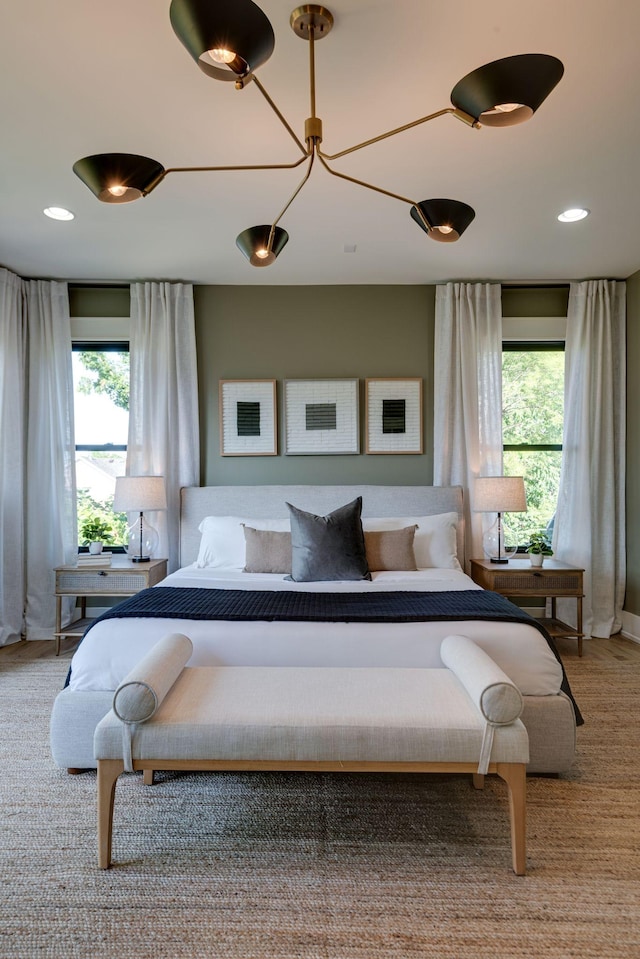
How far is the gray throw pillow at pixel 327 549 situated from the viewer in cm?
343

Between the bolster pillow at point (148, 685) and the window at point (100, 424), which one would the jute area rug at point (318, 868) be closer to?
the bolster pillow at point (148, 685)

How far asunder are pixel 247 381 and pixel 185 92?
2481 mm

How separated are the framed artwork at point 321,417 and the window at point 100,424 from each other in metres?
1.36

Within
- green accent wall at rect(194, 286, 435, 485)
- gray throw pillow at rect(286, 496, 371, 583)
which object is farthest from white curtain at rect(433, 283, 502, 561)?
gray throw pillow at rect(286, 496, 371, 583)

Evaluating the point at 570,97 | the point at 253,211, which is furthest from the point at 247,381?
the point at 570,97

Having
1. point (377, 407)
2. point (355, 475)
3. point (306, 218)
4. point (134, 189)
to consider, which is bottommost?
point (355, 475)

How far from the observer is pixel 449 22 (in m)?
1.94

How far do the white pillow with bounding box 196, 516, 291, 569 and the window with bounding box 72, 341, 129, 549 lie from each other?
42.8 inches

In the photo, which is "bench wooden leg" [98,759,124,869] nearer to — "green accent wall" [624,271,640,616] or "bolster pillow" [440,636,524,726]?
"bolster pillow" [440,636,524,726]

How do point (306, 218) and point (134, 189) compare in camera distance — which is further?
point (306, 218)

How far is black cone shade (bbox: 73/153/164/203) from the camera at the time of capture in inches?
74.1

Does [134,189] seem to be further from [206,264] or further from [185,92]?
[206,264]

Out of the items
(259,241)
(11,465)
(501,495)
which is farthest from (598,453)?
(11,465)

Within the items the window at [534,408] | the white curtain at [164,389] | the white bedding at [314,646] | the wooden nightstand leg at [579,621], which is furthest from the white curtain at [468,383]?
the white bedding at [314,646]
